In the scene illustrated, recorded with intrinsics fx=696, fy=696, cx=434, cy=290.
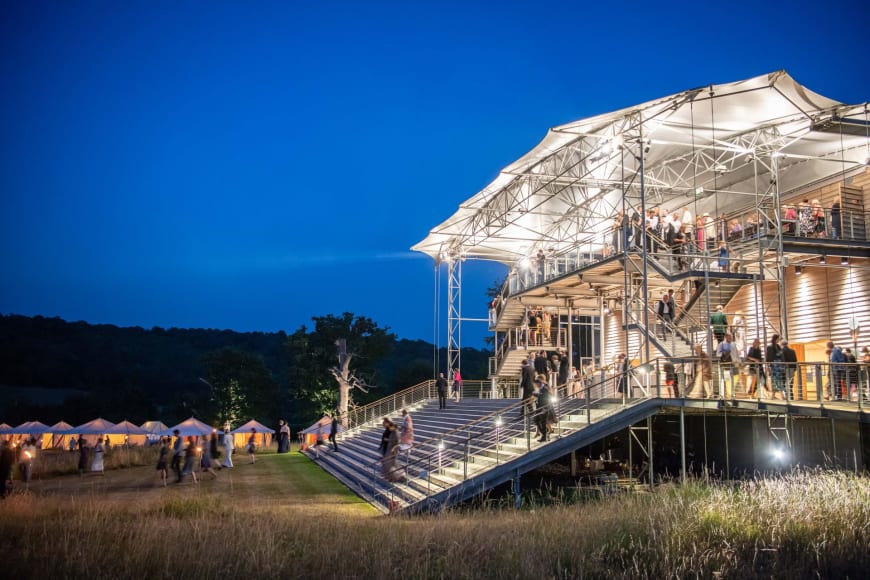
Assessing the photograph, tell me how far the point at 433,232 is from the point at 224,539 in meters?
23.1

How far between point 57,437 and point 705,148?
40018mm

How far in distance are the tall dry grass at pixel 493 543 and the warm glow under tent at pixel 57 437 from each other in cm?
2950

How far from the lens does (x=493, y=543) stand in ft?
27.8

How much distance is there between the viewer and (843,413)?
43.1 feet

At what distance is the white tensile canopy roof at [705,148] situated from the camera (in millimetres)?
17781

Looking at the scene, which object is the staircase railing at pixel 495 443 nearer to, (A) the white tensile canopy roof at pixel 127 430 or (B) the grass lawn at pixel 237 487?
(B) the grass lawn at pixel 237 487

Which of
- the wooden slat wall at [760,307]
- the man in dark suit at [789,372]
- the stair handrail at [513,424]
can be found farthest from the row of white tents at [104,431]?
the man in dark suit at [789,372]

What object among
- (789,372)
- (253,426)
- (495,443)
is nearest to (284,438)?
(253,426)

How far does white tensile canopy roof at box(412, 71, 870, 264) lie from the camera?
17.8 meters

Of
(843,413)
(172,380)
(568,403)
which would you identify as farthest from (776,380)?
(172,380)

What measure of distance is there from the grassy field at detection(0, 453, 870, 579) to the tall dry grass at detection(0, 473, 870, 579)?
0.07 feet

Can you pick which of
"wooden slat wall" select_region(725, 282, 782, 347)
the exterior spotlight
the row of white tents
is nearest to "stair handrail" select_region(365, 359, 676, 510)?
the exterior spotlight

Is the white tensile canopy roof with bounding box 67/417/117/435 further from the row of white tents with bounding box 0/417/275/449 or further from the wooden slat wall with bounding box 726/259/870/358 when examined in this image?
the wooden slat wall with bounding box 726/259/870/358

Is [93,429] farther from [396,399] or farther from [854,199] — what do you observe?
[854,199]
